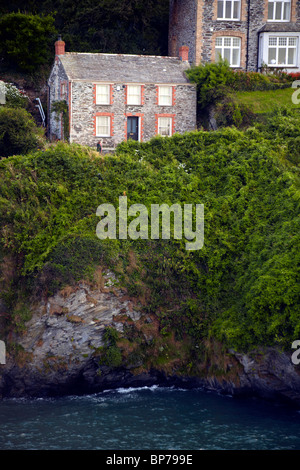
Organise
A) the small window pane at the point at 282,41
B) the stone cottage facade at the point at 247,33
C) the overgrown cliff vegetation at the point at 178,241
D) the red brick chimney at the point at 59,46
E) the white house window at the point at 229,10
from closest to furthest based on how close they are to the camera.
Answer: the overgrown cliff vegetation at the point at 178,241, the red brick chimney at the point at 59,46, the stone cottage facade at the point at 247,33, the white house window at the point at 229,10, the small window pane at the point at 282,41

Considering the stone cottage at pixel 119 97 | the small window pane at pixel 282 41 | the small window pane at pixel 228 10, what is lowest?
the stone cottage at pixel 119 97

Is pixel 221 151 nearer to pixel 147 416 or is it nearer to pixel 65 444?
pixel 147 416

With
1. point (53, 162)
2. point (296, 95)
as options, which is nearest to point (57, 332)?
point (53, 162)

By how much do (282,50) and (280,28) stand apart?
1.53m

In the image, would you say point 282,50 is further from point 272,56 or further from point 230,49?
point 230,49

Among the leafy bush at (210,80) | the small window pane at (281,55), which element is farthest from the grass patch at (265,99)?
the small window pane at (281,55)

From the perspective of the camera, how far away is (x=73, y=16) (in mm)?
51812

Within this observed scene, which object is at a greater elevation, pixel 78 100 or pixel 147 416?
pixel 78 100

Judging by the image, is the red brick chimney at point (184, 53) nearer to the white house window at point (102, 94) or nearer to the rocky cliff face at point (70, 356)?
the white house window at point (102, 94)

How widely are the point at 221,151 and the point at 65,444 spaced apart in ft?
57.4

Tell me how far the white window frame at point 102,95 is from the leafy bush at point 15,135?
17.6 ft

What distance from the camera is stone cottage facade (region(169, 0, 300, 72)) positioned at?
4547cm

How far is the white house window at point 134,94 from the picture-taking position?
41.5m

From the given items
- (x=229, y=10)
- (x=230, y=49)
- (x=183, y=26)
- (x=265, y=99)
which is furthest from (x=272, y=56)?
(x=183, y=26)
